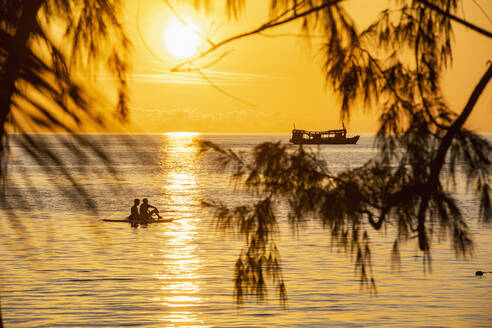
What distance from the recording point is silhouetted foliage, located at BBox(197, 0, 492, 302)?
383 centimetres

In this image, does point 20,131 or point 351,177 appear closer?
point 20,131

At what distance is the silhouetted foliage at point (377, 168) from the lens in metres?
3.83

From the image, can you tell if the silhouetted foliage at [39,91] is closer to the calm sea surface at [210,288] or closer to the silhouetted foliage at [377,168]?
the silhouetted foliage at [377,168]

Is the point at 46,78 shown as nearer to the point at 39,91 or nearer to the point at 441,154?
the point at 39,91

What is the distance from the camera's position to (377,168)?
4.01 meters

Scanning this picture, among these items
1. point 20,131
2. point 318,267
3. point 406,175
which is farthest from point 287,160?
point 318,267

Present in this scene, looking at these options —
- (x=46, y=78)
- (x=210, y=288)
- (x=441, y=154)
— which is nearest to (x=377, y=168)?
(x=441, y=154)

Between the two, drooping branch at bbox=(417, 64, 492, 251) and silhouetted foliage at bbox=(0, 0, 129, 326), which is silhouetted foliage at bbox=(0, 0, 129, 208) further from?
drooping branch at bbox=(417, 64, 492, 251)

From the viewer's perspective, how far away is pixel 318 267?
2675 centimetres

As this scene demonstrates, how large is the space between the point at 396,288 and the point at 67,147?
22.5 m

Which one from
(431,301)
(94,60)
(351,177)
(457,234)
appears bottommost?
(431,301)

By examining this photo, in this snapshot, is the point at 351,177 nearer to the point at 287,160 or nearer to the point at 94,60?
the point at 287,160

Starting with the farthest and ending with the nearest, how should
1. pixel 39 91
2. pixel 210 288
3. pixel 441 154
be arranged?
1. pixel 210 288
2. pixel 441 154
3. pixel 39 91

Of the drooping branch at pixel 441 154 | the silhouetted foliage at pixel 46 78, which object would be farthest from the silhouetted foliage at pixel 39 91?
the drooping branch at pixel 441 154
